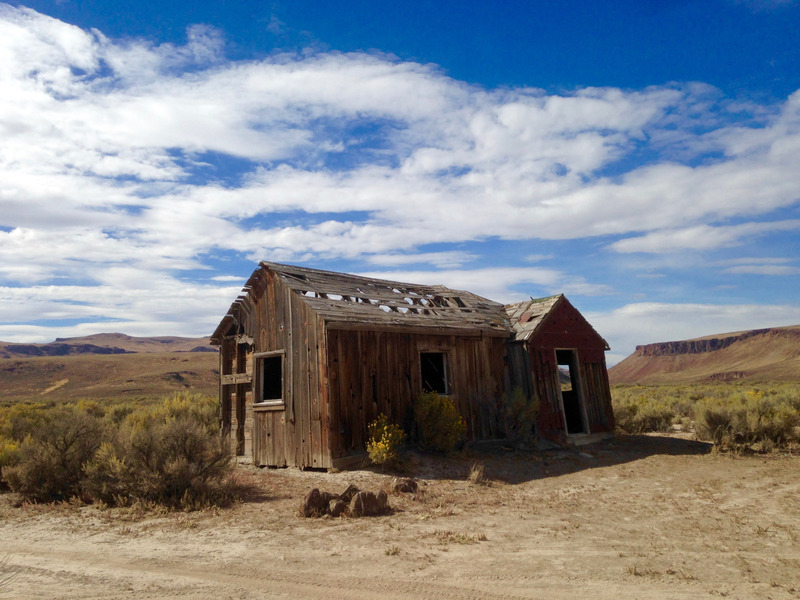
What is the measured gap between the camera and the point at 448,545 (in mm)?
5770

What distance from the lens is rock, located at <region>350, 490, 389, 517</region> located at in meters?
7.10

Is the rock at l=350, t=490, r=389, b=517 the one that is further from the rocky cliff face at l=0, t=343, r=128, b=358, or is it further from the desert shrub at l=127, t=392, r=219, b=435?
the rocky cliff face at l=0, t=343, r=128, b=358

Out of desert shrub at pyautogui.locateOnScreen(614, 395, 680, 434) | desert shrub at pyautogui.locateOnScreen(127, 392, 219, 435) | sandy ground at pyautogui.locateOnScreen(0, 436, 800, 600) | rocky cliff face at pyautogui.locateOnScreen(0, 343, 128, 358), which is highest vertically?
rocky cliff face at pyautogui.locateOnScreen(0, 343, 128, 358)

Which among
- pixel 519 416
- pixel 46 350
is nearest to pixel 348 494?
pixel 519 416

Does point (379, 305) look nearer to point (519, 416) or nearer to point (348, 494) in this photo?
point (519, 416)

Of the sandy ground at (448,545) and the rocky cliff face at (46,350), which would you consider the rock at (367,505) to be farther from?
the rocky cliff face at (46,350)

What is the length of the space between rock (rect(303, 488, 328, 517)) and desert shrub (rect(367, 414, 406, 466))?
2756mm

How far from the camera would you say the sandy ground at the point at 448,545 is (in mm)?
4574

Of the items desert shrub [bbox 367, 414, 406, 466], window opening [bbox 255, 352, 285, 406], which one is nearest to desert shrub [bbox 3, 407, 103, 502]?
window opening [bbox 255, 352, 285, 406]

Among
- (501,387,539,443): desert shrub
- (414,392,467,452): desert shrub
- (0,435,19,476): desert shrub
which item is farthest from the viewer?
(501,387,539,443): desert shrub

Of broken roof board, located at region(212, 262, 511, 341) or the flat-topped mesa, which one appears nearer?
broken roof board, located at region(212, 262, 511, 341)

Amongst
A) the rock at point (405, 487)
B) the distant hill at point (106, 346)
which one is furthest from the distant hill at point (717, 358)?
the distant hill at point (106, 346)

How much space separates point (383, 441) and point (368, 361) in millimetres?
1791

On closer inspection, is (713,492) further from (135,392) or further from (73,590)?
(135,392)
